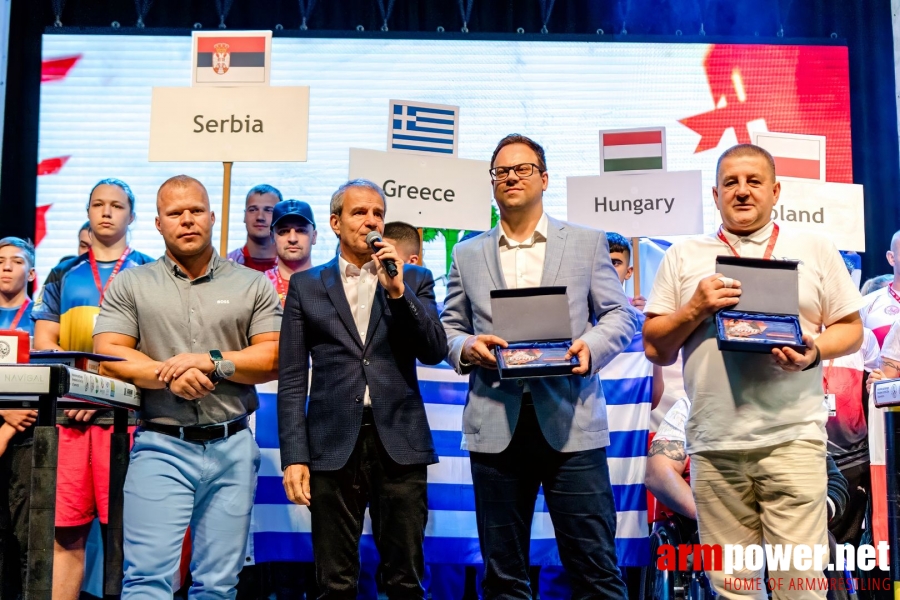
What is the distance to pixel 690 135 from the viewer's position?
7121 millimetres

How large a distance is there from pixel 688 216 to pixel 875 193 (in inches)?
119

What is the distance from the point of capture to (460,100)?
708cm

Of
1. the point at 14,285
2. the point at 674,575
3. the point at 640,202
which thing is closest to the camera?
the point at 674,575

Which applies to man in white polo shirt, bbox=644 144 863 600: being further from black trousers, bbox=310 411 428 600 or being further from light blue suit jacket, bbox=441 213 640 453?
black trousers, bbox=310 411 428 600

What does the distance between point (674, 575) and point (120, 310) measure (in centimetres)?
240

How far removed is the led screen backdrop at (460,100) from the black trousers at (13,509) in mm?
2788

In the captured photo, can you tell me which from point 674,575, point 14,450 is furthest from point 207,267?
point 674,575

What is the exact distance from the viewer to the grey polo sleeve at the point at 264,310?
3.26m

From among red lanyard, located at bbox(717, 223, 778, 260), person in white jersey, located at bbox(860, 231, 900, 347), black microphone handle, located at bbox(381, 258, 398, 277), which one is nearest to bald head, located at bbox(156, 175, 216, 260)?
black microphone handle, located at bbox(381, 258, 398, 277)

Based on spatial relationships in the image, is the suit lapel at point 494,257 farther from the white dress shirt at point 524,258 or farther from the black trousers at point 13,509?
the black trousers at point 13,509

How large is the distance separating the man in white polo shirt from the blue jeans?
1.49 m

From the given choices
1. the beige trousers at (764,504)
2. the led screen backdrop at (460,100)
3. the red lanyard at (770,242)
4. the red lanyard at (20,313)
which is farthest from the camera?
the led screen backdrop at (460,100)

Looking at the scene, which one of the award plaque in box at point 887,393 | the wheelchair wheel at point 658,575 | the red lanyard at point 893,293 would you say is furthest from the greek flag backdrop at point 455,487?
the red lanyard at point 893,293

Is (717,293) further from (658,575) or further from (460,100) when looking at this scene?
(460,100)
